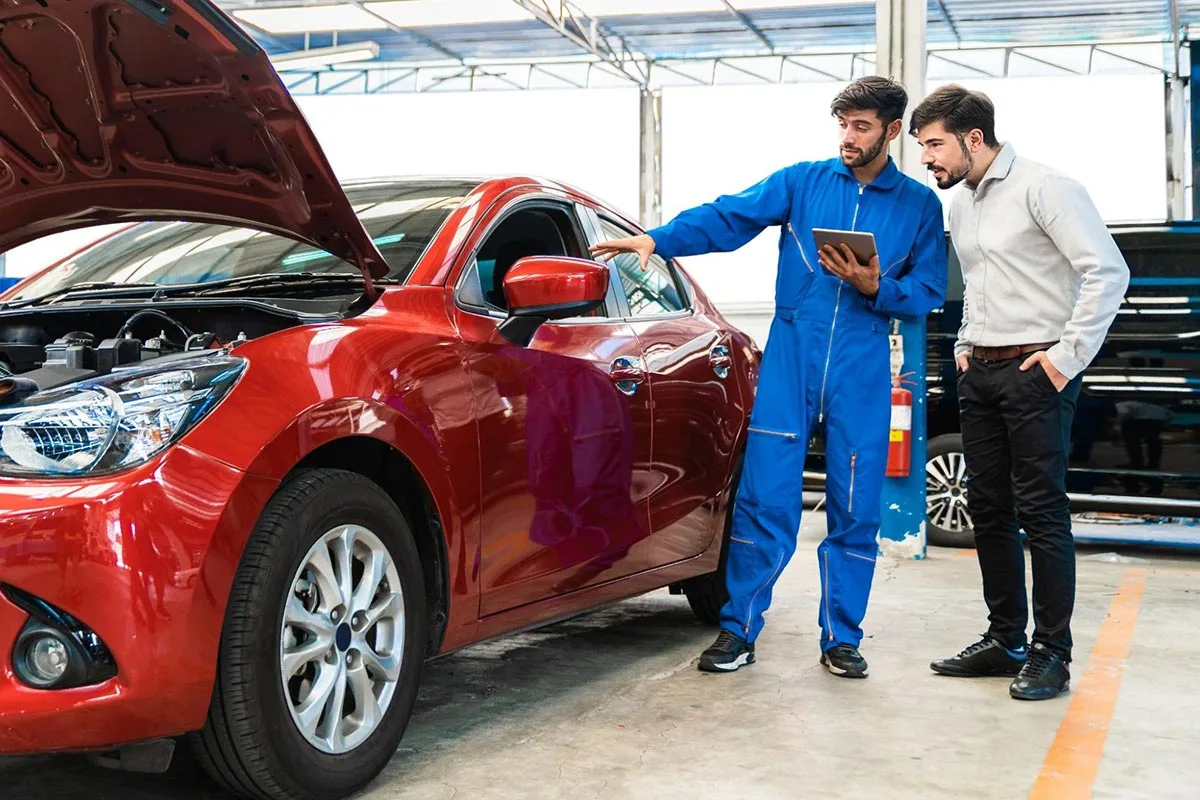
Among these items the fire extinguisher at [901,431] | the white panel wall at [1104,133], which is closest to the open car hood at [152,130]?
the fire extinguisher at [901,431]

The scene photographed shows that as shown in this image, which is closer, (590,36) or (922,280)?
(922,280)

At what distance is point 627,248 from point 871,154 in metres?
0.81

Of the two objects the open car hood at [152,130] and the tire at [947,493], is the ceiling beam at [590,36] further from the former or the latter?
the open car hood at [152,130]

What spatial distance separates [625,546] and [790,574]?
2636 millimetres

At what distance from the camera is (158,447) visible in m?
2.27

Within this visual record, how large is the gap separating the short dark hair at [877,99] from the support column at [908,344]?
9.04ft

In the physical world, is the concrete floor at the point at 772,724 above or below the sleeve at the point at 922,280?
below

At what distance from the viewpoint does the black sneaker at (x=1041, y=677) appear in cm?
378

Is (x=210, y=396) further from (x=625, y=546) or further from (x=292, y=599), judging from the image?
(x=625, y=546)

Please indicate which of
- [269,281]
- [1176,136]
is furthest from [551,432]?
[1176,136]

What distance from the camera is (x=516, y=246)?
3682 mm

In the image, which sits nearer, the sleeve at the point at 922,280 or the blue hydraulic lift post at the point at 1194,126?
the sleeve at the point at 922,280

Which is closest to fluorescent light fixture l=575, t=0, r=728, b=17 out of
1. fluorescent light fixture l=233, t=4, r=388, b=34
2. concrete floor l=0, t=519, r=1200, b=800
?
fluorescent light fixture l=233, t=4, r=388, b=34

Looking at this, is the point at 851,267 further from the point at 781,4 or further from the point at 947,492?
the point at 781,4
